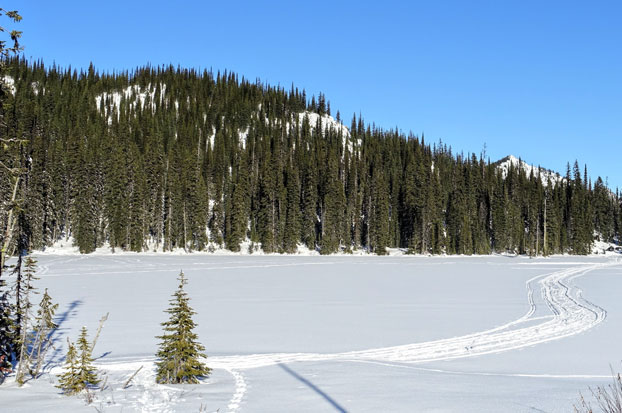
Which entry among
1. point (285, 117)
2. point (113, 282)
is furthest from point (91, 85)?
point (113, 282)

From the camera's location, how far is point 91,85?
477ft

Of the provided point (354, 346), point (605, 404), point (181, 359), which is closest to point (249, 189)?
point (354, 346)

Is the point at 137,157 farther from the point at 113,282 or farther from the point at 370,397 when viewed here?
the point at 370,397

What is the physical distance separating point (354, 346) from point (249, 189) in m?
76.9

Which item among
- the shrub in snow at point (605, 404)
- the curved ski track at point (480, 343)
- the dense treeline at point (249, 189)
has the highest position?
the dense treeline at point (249, 189)

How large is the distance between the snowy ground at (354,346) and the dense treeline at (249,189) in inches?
1292

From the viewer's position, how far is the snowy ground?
278 inches

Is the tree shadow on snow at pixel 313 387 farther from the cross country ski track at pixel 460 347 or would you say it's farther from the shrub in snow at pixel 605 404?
the shrub in snow at pixel 605 404

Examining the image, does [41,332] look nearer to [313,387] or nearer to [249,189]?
[313,387]

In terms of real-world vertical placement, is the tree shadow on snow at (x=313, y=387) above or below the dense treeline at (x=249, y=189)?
below

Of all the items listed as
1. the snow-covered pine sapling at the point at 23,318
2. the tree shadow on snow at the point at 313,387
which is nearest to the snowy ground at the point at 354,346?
the tree shadow on snow at the point at 313,387

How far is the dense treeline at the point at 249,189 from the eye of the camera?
70.7 meters

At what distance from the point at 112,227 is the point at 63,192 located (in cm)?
1265

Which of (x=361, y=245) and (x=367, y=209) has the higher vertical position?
(x=367, y=209)
